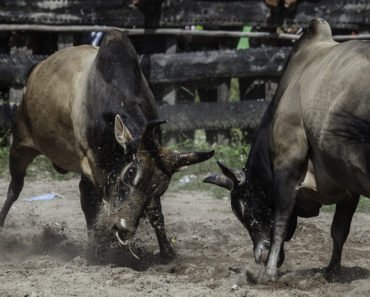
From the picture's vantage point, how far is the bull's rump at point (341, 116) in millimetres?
5594

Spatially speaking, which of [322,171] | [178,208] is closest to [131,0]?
[178,208]

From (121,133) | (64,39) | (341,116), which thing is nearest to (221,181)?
(121,133)

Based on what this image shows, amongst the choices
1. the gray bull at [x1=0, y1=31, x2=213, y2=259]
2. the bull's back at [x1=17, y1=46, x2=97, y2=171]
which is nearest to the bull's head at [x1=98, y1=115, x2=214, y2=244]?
the gray bull at [x1=0, y1=31, x2=213, y2=259]

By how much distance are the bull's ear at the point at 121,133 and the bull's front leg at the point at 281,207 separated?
109 cm

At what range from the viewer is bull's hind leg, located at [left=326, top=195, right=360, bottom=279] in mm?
6715

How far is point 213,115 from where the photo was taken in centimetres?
1145

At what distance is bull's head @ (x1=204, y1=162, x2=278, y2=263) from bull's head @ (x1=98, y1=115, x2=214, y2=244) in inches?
11.2

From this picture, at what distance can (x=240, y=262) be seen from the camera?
23.8 ft

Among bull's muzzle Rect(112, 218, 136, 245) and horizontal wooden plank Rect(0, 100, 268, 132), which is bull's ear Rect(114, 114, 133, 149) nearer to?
bull's muzzle Rect(112, 218, 136, 245)

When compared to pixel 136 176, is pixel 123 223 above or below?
below

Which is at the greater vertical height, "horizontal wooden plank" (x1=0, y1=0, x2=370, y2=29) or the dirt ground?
"horizontal wooden plank" (x1=0, y1=0, x2=370, y2=29)

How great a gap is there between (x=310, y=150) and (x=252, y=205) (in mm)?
826

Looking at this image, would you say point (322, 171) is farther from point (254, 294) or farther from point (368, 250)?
point (368, 250)

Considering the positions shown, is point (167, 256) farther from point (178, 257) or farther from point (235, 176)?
point (235, 176)
